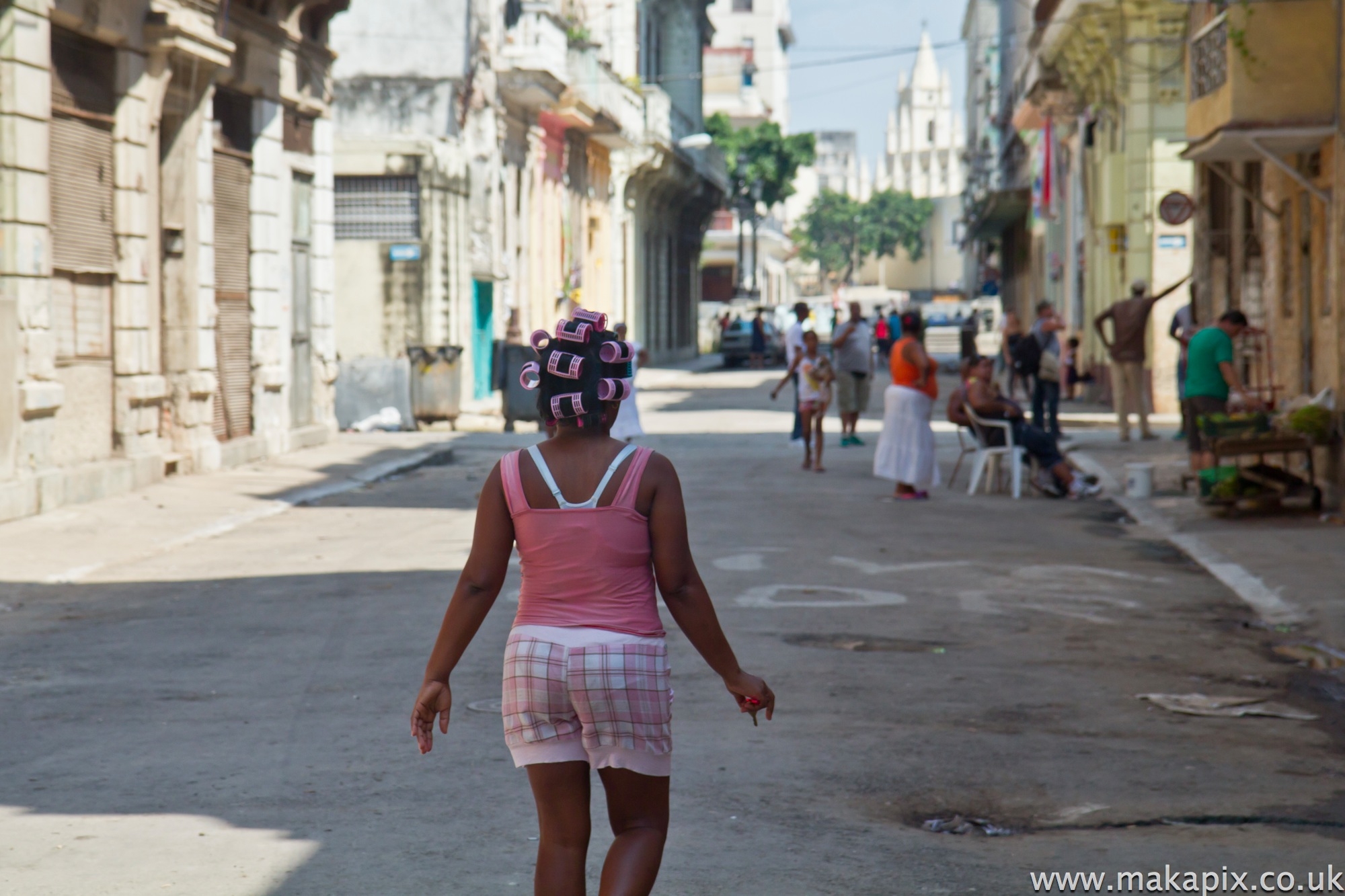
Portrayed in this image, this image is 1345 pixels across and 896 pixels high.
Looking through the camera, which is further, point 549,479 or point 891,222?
point 891,222

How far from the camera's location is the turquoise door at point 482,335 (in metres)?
30.6

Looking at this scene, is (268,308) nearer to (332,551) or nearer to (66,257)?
(66,257)

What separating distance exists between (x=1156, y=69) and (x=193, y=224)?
15805 millimetres

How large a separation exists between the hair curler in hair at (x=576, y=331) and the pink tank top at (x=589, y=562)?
11.2 inches

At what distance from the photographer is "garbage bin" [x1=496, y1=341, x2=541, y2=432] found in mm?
23719

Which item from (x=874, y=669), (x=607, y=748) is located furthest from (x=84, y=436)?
(x=607, y=748)

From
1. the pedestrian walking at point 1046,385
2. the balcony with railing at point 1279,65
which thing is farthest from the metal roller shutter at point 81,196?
the pedestrian walking at point 1046,385

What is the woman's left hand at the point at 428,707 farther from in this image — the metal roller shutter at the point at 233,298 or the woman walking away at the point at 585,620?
the metal roller shutter at the point at 233,298

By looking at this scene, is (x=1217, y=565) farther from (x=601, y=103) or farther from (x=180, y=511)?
(x=601, y=103)

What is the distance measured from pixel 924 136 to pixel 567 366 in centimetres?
17975

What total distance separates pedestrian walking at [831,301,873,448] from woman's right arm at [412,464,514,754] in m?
18.2

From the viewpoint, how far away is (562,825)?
369 centimetres

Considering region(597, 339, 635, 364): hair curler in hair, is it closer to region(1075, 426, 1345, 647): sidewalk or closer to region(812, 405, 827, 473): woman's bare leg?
region(1075, 426, 1345, 647): sidewalk

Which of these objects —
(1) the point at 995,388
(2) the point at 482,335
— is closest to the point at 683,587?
(1) the point at 995,388
